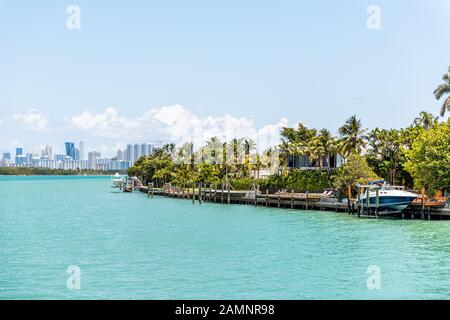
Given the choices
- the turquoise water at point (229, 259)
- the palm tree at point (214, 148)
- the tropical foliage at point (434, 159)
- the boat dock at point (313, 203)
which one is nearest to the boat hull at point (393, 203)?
the boat dock at point (313, 203)

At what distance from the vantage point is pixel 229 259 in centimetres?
3753

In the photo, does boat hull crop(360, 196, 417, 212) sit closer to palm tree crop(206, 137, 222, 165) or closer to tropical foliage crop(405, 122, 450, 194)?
tropical foliage crop(405, 122, 450, 194)

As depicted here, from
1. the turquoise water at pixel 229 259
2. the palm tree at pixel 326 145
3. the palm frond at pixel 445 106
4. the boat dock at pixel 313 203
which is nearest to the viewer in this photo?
the turquoise water at pixel 229 259

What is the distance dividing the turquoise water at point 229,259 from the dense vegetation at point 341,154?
271 inches

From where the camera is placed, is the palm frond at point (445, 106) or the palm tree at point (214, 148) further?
the palm tree at point (214, 148)

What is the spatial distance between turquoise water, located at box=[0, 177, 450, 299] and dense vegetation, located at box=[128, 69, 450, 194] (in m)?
6.88

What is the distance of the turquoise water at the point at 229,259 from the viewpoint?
2880 cm

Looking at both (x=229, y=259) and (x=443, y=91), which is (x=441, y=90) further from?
(x=229, y=259)

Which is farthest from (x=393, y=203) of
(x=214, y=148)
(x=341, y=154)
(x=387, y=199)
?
(x=214, y=148)

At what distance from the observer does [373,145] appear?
86.9 m

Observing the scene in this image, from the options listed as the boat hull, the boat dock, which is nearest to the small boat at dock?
the boat hull

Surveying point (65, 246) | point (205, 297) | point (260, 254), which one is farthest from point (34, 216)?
point (205, 297)

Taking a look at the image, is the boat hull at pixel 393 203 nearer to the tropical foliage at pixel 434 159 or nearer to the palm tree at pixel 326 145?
the tropical foliage at pixel 434 159
